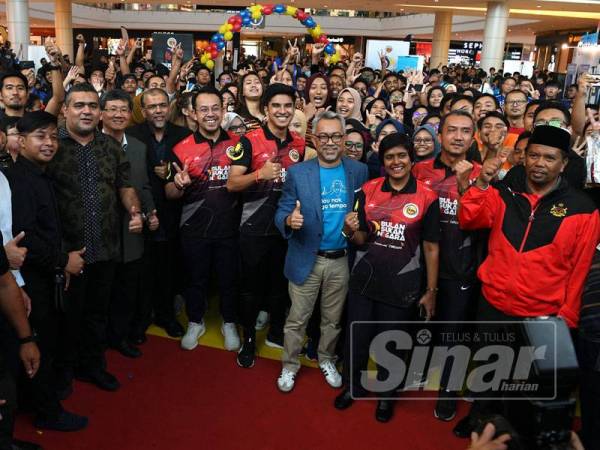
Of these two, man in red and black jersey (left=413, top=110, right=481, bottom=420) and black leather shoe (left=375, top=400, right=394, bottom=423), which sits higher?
man in red and black jersey (left=413, top=110, right=481, bottom=420)

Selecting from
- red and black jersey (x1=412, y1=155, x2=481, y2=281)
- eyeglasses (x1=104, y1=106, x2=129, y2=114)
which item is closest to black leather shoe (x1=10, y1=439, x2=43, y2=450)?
eyeglasses (x1=104, y1=106, x2=129, y2=114)

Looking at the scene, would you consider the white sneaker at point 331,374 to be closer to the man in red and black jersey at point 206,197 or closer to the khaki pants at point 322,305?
the khaki pants at point 322,305

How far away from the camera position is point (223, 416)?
315 cm

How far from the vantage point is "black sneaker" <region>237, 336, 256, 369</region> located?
371 centimetres

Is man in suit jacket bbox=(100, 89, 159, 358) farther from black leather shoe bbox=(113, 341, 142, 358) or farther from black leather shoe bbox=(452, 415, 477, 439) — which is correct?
black leather shoe bbox=(452, 415, 477, 439)

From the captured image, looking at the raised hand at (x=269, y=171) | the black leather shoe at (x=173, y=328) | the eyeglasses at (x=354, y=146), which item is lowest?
the black leather shoe at (x=173, y=328)

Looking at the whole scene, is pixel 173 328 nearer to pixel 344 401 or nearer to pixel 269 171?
pixel 344 401

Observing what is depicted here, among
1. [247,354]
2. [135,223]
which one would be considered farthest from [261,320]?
[135,223]

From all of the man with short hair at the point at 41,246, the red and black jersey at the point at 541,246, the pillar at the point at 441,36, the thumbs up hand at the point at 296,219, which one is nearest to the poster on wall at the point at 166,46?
the man with short hair at the point at 41,246

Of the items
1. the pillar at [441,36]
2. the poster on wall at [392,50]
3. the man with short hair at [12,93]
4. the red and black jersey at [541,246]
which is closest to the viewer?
the red and black jersey at [541,246]

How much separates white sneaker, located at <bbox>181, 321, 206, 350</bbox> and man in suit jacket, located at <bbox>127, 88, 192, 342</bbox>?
0.18 m

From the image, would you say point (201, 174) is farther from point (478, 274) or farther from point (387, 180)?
point (478, 274)

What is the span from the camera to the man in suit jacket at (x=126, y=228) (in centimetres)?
352

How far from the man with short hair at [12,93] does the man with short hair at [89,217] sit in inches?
44.6
